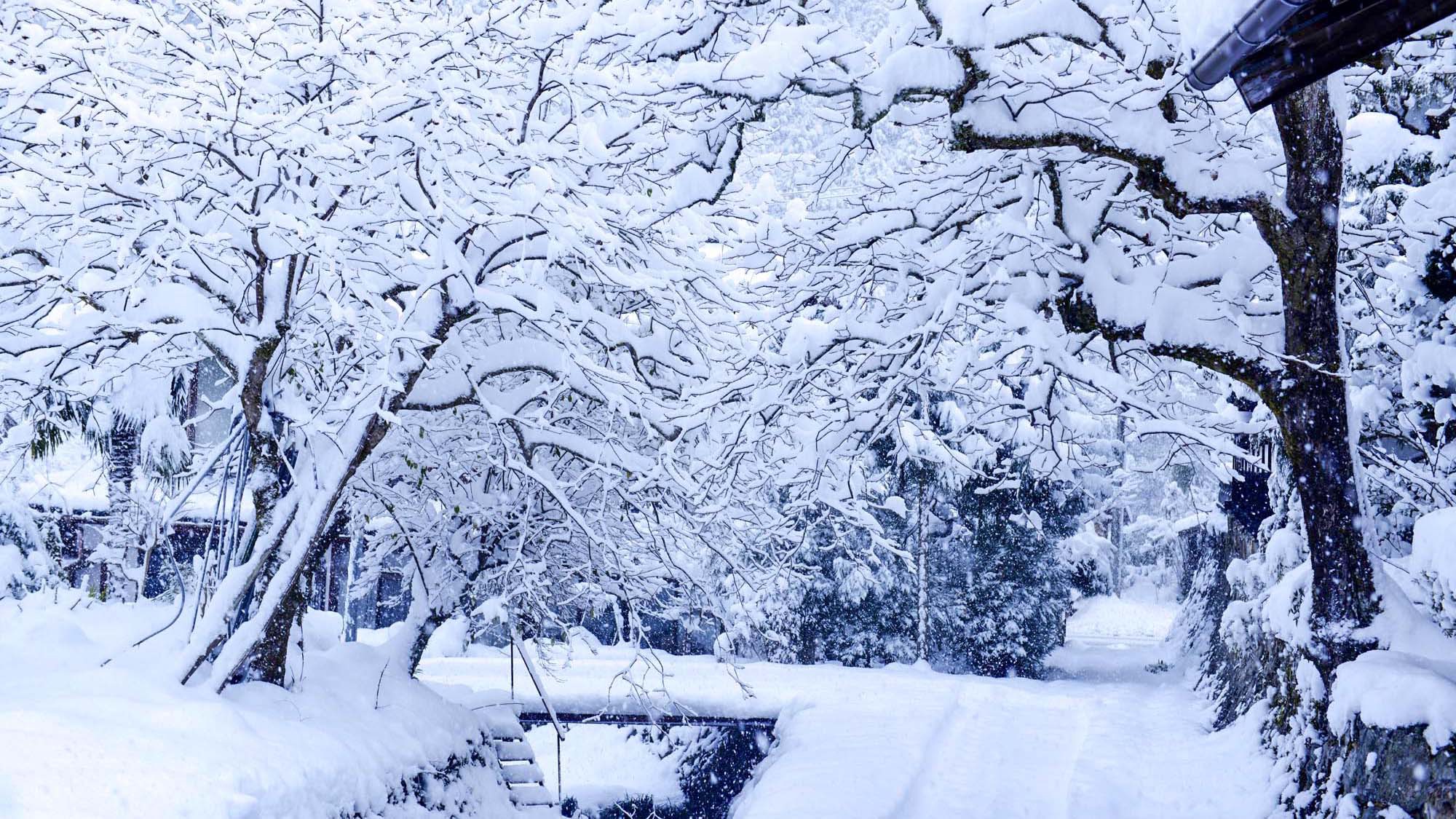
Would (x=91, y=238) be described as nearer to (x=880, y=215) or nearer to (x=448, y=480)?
(x=448, y=480)

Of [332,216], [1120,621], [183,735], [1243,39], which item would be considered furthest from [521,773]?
[1120,621]

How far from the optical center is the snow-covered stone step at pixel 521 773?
10.9 meters

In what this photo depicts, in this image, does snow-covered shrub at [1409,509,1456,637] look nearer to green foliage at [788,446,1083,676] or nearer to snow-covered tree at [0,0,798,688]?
snow-covered tree at [0,0,798,688]

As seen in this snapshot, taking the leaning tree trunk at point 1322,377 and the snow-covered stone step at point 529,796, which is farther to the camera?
the snow-covered stone step at point 529,796

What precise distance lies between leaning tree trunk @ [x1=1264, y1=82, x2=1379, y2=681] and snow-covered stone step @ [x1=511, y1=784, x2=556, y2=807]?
7.40 meters

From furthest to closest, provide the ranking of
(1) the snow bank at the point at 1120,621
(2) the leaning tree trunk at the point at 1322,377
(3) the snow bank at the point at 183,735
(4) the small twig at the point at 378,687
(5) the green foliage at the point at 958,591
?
(1) the snow bank at the point at 1120,621
(5) the green foliage at the point at 958,591
(4) the small twig at the point at 378,687
(2) the leaning tree trunk at the point at 1322,377
(3) the snow bank at the point at 183,735

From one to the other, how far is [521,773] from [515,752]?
2.04ft

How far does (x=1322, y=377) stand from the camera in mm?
6512

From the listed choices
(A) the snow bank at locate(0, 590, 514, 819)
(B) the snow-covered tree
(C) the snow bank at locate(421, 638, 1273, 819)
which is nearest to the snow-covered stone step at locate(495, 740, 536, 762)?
A: (C) the snow bank at locate(421, 638, 1273, 819)

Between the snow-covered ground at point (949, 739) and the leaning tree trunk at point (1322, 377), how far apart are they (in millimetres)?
2379

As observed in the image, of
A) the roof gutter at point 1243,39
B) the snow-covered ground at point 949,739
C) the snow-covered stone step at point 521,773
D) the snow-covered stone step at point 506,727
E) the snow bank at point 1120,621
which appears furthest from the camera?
the snow bank at point 1120,621

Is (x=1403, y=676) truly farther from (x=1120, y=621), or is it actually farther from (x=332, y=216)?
(x=1120, y=621)

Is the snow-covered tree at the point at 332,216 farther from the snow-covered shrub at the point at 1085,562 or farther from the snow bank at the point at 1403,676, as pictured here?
the snow-covered shrub at the point at 1085,562

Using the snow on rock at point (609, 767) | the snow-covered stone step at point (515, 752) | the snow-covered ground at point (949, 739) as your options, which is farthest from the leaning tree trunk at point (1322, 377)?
the snow on rock at point (609, 767)
